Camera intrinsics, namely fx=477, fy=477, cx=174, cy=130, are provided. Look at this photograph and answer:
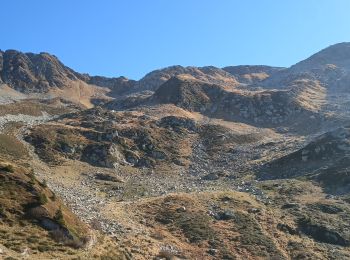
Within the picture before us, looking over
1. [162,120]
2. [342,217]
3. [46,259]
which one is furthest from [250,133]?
[46,259]

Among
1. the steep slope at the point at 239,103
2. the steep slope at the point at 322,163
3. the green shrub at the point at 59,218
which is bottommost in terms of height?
the steep slope at the point at 322,163

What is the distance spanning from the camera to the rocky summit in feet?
147

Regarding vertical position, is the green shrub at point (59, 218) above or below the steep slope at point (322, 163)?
above

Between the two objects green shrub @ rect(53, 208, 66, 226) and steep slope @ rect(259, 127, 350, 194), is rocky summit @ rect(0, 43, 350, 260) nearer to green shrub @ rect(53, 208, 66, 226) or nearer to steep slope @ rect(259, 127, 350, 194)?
green shrub @ rect(53, 208, 66, 226)

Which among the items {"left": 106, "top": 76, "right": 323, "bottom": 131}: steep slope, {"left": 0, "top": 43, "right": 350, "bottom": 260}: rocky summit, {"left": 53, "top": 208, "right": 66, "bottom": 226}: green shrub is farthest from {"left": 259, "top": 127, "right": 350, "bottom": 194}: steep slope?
{"left": 53, "top": 208, "right": 66, "bottom": 226}: green shrub

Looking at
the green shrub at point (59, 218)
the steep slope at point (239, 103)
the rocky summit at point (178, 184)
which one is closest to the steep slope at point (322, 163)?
the rocky summit at point (178, 184)

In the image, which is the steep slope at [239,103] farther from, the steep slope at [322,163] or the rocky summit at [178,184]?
the steep slope at [322,163]

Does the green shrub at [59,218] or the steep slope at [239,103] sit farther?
the steep slope at [239,103]

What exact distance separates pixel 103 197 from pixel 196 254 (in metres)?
Answer: 25.0

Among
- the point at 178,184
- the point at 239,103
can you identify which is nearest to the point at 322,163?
the point at 178,184

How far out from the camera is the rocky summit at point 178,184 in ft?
147

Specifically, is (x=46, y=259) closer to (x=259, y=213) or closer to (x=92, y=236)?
(x=92, y=236)

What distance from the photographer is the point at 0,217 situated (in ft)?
130

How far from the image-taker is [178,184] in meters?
87.5
